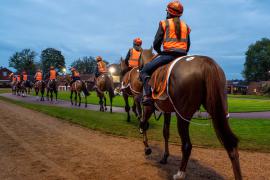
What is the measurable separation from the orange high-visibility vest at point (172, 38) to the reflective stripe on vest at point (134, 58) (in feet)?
16.6

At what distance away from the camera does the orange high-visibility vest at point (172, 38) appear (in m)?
5.70

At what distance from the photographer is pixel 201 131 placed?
10.8m

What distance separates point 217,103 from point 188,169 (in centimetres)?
216

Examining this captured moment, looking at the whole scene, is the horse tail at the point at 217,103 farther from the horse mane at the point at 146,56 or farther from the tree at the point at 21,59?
the tree at the point at 21,59

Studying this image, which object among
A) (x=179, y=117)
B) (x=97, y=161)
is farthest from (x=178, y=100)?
(x=97, y=161)

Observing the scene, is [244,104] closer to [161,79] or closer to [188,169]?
[188,169]

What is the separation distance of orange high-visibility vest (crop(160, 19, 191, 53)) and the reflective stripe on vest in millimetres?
5070

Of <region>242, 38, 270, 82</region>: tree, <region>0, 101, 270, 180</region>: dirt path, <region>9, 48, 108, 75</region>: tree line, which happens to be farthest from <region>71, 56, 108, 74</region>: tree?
<region>0, 101, 270, 180</region>: dirt path

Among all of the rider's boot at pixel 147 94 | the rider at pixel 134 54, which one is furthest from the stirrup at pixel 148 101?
the rider at pixel 134 54

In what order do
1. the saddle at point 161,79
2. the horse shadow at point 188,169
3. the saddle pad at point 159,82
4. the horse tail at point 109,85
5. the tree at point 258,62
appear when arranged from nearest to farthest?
the saddle at point 161,79
the saddle pad at point 159,82
the horse shadow at point 188,169
the horse tail at point 109,85
the tree at point 258,62

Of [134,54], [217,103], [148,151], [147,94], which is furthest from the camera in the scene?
[134,54]

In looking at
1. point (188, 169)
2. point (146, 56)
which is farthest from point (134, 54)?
point (188, 169)

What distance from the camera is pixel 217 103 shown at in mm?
4539

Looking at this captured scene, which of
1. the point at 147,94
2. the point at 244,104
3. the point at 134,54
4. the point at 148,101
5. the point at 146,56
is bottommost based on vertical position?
the point at 244,104
